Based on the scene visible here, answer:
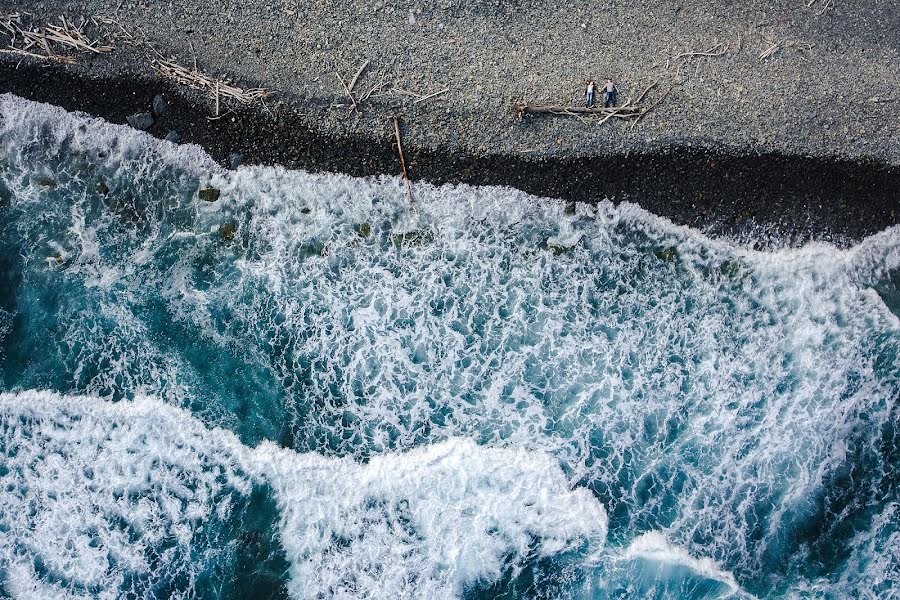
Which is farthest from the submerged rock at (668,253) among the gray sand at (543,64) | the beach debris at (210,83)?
the beach debris at (210,83)

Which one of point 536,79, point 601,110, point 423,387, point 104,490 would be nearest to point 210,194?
point 423,387

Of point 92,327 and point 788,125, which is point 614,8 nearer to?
point 788,125

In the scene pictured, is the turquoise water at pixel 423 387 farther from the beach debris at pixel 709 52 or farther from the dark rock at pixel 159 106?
the beach debris at pixel 709 52

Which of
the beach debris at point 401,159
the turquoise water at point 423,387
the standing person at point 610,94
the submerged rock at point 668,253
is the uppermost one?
the standing person at point 610,94

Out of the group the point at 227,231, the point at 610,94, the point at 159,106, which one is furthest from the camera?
the point at 227,231

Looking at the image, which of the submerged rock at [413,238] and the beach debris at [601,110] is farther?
the submerged rock at [413,238]

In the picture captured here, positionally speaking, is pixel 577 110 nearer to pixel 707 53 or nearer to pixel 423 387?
pixel 707 53
